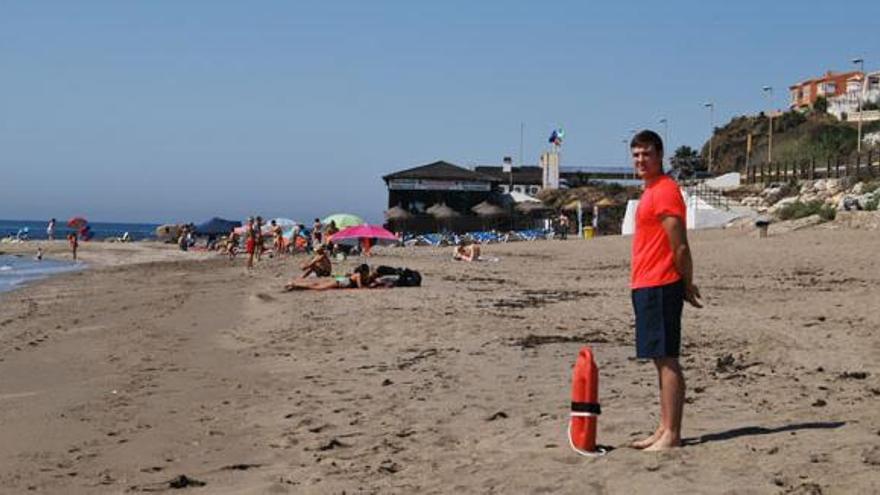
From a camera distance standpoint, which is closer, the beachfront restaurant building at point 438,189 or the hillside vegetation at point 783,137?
the beachfront restaurant building at point 438,189

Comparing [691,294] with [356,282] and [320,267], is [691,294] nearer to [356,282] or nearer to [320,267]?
[356,282]

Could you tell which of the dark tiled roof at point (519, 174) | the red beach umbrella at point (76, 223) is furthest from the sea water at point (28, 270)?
the dark tiled roof at point (519, 174)

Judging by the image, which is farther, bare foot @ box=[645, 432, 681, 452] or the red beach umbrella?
the red beach umbrella

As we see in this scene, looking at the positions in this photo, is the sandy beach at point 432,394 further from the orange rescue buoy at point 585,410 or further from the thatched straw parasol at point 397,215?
the thatched straw parasol at point 397,215

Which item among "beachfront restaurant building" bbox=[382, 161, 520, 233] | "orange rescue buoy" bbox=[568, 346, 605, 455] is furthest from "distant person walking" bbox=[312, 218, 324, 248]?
"orange rescue buoy" bbox=[568, 346, 605, 455]

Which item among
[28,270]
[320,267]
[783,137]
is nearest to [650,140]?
[320,267]

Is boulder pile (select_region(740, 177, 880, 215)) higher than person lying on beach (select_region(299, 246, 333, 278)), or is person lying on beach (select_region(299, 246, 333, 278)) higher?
boulder pile (select_region(740, 177, 880, 215))

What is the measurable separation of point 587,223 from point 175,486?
52427 mm

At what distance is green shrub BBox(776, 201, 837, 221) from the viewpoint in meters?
31.2

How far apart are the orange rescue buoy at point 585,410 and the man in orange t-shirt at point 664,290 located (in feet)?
0.86

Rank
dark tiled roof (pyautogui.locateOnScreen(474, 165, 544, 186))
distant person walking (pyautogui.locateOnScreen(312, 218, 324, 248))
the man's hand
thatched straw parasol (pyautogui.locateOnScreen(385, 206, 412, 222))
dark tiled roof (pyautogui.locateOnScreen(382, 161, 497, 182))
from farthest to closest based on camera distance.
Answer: dark tiled roof (pyautogui.locateOnScreen(474, 165, 544, 186)) < dark tiled roof (pyautogui.locateOnScreen(382, 161, 497, 182)) < thatched straw parasol (pyautogui.locateOnScreen(385, 206, 412, 222)) < distant person walking (pyautogui.locateOnScreen(312, 218, 324, 248)) < the man's hand

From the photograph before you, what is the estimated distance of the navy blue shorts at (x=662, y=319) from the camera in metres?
5.23

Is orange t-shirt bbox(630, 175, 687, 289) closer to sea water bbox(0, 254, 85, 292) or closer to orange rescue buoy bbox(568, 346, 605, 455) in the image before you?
orange rescue buoy bbox(568, 346, 605, 455)

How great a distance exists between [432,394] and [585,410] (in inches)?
106
